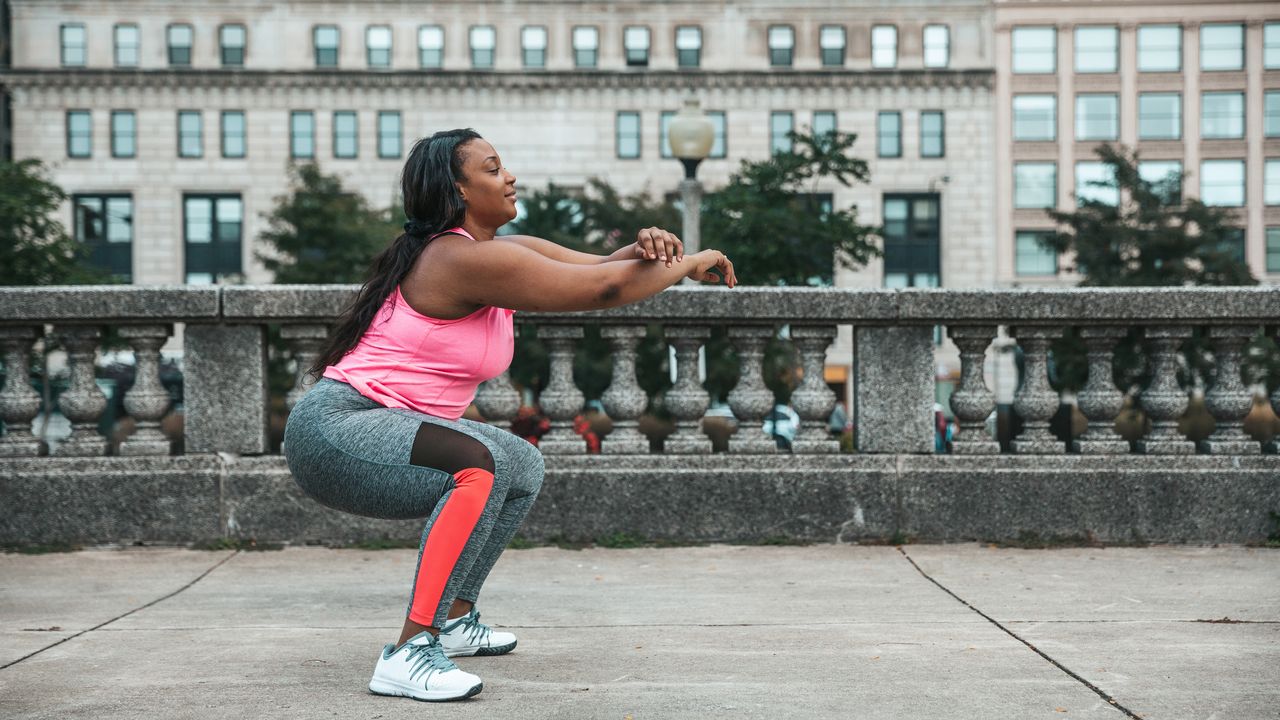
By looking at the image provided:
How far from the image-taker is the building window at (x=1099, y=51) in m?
53.1

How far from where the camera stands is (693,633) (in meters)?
4.58

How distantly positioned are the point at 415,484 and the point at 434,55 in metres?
48.6

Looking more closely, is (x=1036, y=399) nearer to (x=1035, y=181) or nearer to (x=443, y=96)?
(x=443, y=96)

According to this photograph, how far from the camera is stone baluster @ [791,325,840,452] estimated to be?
263 inches

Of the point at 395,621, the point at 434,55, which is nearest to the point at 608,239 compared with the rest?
the point at 434,55

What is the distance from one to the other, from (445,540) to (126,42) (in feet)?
168

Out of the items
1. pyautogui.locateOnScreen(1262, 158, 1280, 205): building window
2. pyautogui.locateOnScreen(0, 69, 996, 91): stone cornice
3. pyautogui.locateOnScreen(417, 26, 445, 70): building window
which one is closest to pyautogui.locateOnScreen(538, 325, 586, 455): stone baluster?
pyautogui.locateOnScreen(0, 69, 996, 91): stone cornice

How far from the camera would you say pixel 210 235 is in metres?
51.7

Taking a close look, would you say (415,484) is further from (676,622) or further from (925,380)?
(925,380)

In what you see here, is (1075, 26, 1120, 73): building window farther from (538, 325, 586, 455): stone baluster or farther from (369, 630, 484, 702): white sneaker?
(369, 630, 484, 702): white sneaker

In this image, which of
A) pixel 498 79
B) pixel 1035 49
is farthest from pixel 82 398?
pixel 1035 49

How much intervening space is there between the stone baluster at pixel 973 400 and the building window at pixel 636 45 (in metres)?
45.4

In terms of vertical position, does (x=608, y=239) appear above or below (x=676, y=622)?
above

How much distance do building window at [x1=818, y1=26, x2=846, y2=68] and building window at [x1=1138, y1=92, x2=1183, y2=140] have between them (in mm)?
12617
